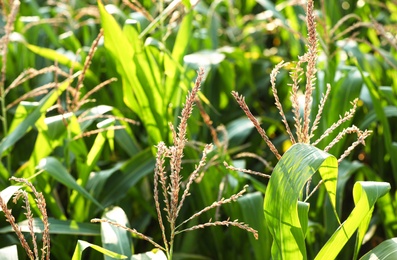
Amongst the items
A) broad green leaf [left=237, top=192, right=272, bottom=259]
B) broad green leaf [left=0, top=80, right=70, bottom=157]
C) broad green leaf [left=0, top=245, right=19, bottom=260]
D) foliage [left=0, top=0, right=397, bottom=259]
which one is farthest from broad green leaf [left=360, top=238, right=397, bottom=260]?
broad green leaf [left=0, top=80, right=70, bottom=157]

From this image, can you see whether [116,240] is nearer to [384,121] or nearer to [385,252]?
[385,252]

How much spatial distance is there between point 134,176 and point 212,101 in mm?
598

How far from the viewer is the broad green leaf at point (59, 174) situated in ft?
4.66

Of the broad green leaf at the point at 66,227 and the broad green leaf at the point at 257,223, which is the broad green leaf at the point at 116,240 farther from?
the broad green leaf at the point at 257,223

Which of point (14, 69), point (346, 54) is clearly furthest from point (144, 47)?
point (346, 54)

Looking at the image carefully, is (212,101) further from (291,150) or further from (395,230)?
(291,150)

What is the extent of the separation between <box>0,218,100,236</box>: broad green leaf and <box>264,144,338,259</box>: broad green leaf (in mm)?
475

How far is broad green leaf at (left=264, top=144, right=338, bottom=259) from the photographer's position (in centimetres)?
99

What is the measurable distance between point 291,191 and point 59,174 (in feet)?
1.93

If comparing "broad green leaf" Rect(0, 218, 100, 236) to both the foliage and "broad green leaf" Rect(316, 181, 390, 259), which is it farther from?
"broad green leaf" Rect(316, 181, 390, 259)

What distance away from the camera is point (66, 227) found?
1.41 meters

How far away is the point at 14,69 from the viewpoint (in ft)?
6.97

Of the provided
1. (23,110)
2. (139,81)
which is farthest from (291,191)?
(23,110)

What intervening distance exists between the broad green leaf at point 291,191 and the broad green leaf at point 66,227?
475mm
